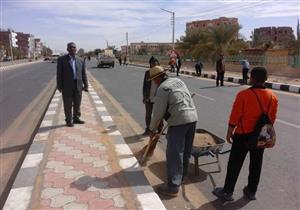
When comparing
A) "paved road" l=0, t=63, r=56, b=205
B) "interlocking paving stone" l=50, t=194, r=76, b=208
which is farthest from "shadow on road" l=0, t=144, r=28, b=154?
"interlocking paving stone" l=50, t=194, r=76, b=208

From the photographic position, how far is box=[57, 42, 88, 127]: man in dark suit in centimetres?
819

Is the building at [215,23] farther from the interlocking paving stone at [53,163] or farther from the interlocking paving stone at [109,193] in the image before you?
the interlocking paving stone at [109,193]

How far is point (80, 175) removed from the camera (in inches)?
208

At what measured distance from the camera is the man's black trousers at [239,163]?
4680mm

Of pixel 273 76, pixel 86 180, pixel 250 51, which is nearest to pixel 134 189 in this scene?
pixel 86 180

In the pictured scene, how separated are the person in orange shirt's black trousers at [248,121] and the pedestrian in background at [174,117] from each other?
1.71ft

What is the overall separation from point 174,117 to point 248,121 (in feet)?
2.80

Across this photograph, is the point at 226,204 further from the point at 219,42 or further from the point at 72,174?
the point at 219,42

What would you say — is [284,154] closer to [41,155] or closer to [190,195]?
[190,195]

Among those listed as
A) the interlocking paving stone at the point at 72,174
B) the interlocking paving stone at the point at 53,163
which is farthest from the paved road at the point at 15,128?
the interlocking paving stone at the point at 72,174

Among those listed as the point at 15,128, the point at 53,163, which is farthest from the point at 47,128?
the point at 53,163

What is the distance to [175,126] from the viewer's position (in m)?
4.78

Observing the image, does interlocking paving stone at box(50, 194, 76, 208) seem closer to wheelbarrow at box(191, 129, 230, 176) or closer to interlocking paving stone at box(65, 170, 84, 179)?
interlocking paving stone at box(65, 170, 84, 179)

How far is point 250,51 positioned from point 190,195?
123ft
